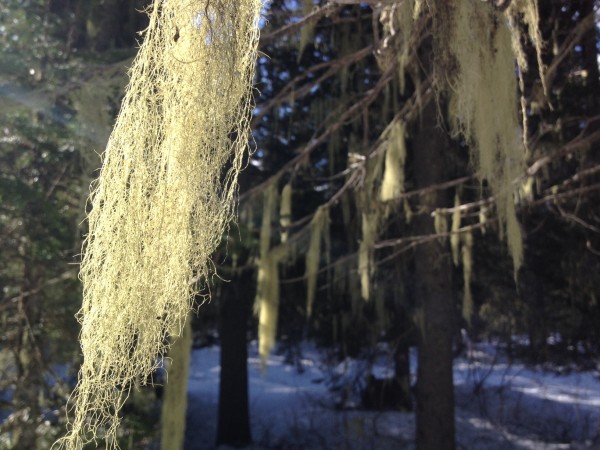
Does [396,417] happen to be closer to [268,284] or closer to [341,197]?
[341,197]

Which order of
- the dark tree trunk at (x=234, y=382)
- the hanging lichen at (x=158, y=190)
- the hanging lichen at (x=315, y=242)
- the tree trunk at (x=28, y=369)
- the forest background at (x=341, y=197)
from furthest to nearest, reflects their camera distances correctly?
the dark tree trunk at (x=234, y=382) < the tree trunk at (x=28, y=369) < the hanging lichen at (x=315, y=242) < the forest background at (x=341, y=197) < the hanging lichen at (x=158, y=190)

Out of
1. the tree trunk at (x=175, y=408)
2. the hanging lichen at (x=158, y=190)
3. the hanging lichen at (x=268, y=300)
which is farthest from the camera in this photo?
the hanging lichen at (x=268, y=300)

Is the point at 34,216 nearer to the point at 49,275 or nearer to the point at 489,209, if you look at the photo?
the point at 49,275

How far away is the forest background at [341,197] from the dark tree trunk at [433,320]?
14 mm

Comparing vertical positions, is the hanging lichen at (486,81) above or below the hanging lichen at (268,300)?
above

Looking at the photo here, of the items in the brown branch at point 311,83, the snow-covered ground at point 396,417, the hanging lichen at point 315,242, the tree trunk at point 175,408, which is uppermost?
the brown branch at point 311,83

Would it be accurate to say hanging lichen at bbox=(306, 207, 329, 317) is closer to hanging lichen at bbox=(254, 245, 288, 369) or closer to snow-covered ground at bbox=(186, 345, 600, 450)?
hanging lichen at bbox=(254, 245, 288, 369)

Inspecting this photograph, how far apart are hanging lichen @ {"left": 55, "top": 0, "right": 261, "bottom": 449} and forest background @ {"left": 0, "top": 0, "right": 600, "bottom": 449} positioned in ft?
5.39

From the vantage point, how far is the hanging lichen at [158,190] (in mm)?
1443

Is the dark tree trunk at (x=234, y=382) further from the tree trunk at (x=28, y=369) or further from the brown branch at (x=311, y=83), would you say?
the brown branch at (x=311, y=83)

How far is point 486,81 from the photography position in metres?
2.42

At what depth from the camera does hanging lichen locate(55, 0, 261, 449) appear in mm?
1443

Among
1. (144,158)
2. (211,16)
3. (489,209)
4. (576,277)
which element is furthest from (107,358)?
(576,277)

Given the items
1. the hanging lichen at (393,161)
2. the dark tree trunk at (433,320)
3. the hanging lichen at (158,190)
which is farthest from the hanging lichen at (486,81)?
the dark tree trunk at (433,320)
